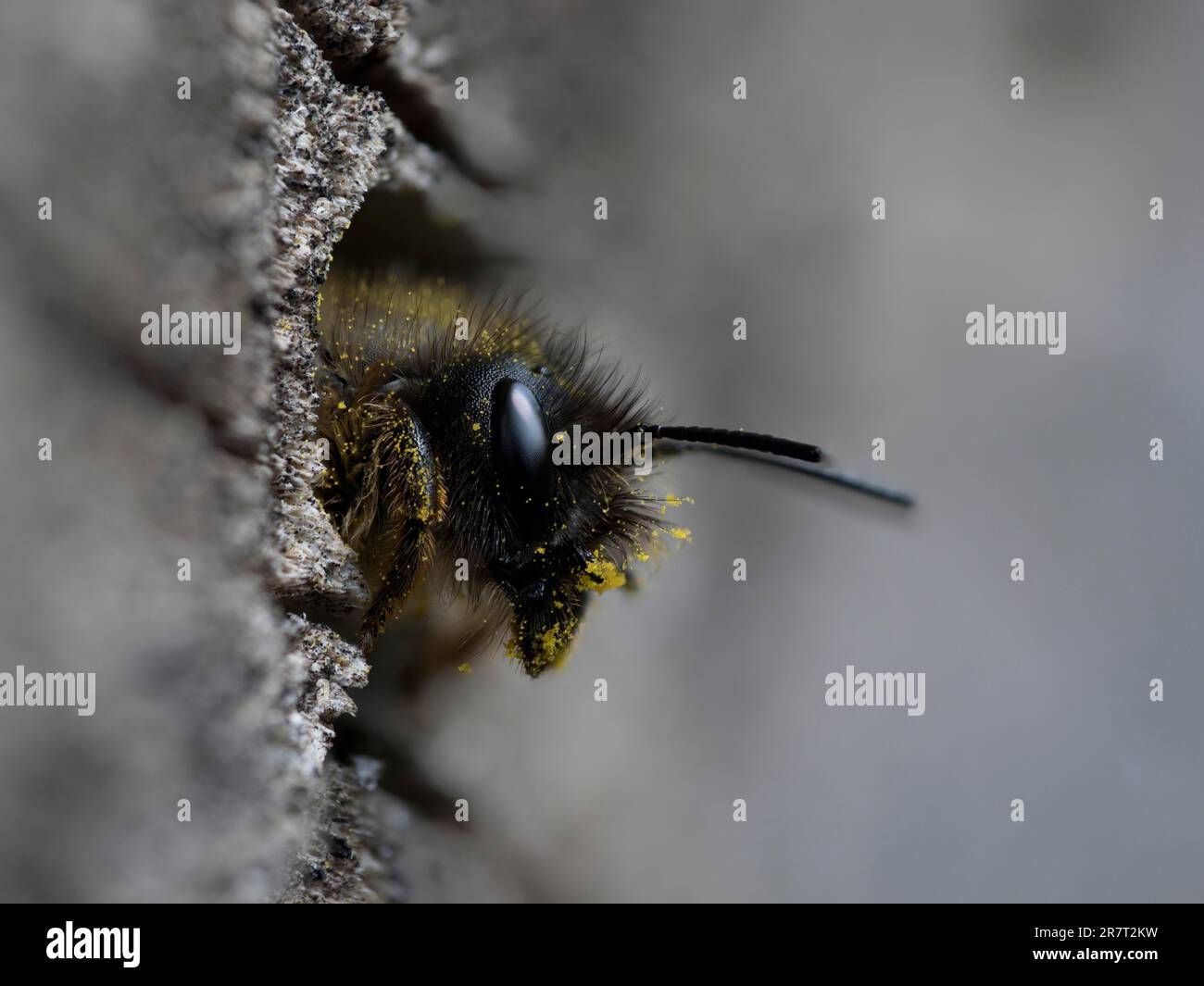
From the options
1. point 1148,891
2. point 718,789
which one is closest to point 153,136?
point 718,789

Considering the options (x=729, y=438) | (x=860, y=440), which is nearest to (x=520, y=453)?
(x=729, y=438)

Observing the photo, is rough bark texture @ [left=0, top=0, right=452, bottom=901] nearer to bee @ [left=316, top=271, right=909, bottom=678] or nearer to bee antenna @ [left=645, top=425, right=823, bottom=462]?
bee @ [left=316, top=271, right=909, bottom=678]

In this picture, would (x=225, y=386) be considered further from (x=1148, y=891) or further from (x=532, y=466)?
(x=1148, y=891)

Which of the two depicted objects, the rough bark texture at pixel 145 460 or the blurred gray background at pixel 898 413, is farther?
the blurred gray background at pixel 898 413

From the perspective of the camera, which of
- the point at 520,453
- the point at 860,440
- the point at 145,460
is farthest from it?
the point at 860,440

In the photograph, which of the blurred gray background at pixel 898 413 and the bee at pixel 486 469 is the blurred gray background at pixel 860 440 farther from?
the bee at pixel 486 469

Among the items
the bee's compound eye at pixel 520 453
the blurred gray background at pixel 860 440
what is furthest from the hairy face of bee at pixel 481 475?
the blurred gray background at pixel 860 440

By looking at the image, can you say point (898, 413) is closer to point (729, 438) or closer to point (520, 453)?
point (729, 438)
